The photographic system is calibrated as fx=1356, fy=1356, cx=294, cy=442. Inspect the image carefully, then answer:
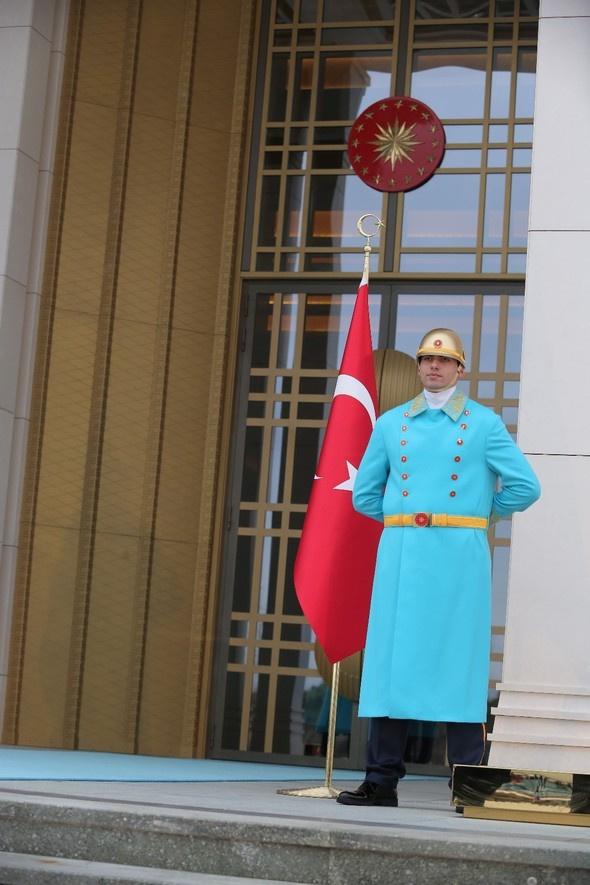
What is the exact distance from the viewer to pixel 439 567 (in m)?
4.91

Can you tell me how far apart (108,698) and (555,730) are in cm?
338

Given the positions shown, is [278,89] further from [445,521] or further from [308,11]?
[445,521]

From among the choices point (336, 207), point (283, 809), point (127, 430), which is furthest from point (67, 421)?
point (283, 809)

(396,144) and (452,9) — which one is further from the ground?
(452,9)

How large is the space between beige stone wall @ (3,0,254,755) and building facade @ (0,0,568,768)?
0.04 ft

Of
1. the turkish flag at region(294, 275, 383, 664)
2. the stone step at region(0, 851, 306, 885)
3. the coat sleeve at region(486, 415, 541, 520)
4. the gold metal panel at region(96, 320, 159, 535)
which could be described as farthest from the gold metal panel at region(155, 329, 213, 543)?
the stone step at region(0, 851, 306, 885)

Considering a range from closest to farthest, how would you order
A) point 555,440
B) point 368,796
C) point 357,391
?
point 368,796
point 555,440
point 357,391

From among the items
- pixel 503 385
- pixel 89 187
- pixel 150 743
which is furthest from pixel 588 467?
pixel 89 187

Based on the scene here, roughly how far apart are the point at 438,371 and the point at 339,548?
1.01 metres

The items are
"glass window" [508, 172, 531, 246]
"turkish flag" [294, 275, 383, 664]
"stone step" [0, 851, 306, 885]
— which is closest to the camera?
"stone step" [0, 851, 306, 885]

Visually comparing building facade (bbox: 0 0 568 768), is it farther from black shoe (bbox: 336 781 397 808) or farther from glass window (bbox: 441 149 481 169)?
black shoe (bbox: 336 781 397 808)

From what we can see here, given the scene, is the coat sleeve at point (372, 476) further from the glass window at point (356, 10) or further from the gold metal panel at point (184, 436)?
the glass window at point (356, 10)

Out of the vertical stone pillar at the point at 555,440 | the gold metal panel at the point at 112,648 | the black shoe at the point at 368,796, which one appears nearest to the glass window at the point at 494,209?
the vertical stone pillar at the point at 555,440

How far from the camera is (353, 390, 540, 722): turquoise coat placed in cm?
484
